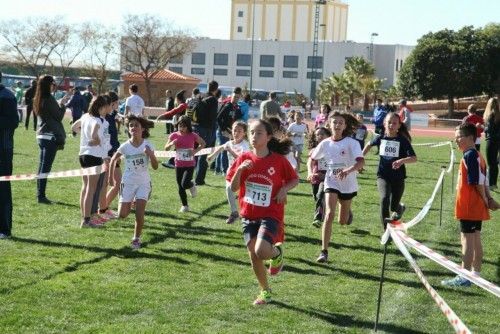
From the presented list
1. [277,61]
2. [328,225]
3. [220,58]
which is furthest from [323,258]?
[220,58]

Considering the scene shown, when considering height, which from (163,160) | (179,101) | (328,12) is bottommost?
(163,160)

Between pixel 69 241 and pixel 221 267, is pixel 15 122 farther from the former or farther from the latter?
pixel 221 267

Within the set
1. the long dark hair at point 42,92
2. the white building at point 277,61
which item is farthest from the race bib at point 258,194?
the white building at point 277,61

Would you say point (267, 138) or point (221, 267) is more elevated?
point (267, 138)

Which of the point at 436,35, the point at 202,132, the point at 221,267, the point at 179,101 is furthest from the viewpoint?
the point at 436,35

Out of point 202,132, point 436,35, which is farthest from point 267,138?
point 436,35

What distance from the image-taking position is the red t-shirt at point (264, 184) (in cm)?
833

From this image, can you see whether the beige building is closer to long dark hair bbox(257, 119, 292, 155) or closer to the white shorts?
the white shorts

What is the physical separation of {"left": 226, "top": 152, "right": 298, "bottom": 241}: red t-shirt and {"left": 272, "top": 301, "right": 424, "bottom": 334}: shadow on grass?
0.71 meters

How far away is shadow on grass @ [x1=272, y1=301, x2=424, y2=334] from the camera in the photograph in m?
7.64

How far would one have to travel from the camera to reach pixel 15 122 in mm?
10914

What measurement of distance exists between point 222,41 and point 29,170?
104 m

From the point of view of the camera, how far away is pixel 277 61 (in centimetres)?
11938

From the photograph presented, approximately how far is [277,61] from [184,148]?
106 metres
